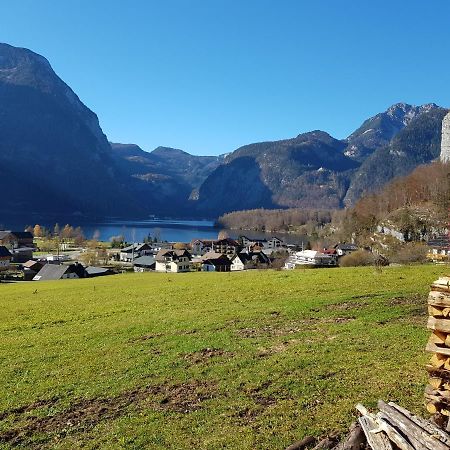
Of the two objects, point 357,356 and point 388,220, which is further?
point 388,220

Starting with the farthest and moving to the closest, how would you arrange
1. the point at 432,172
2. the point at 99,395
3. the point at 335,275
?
the point at 432,172, the point at 335,275, the point at 99,395

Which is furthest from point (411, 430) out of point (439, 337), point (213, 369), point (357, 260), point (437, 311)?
point (357, 260)

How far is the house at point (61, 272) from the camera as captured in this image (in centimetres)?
7028

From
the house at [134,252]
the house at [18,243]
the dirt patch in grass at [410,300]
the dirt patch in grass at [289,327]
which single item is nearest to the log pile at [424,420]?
the dirt patch in grass at [289,327]

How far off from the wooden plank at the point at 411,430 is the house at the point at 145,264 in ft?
272

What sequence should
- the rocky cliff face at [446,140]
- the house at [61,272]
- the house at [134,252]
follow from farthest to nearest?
the rocky cliff face at [446,140]
the house at [134,252]
the house at [61,272]

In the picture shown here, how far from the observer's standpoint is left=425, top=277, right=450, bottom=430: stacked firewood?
8023 mm

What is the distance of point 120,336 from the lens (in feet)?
60.8

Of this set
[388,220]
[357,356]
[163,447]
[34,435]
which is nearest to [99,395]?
[34,435]

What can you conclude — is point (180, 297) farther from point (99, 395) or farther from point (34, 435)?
point (34, 435)

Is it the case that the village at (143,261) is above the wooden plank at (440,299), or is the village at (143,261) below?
below

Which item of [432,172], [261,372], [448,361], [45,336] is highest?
[432,172]

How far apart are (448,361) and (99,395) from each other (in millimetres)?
8931

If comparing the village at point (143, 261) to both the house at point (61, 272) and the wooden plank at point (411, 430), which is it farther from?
the wooden plank at point (411, 430)
